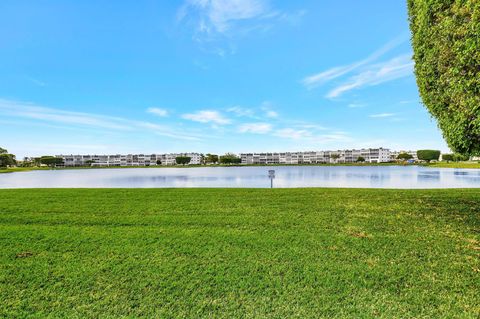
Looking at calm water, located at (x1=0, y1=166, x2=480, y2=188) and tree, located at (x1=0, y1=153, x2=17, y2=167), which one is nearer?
calm water, located at (x1=0, y1=166, x2=480, y2=188)

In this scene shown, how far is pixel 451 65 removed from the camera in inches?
246

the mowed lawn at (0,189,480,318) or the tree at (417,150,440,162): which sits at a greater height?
the tree at (417,150,440,162)

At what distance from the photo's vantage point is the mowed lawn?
322 cm

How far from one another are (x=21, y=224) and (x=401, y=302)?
8636 mm

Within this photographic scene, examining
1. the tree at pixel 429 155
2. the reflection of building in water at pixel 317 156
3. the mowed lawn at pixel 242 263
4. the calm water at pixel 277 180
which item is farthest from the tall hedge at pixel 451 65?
the reflection of building in water at pixel 317 156

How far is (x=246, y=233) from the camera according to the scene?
602cm

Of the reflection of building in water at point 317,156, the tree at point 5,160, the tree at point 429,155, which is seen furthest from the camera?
the reflection of building in water at point 317,156

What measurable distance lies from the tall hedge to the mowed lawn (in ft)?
8.00

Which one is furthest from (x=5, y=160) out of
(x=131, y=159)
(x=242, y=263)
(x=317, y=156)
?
(x=317, y=156)

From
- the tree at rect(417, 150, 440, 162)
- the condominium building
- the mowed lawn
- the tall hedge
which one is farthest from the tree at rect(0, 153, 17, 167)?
the tree at rect(417, 150, 440, 162)

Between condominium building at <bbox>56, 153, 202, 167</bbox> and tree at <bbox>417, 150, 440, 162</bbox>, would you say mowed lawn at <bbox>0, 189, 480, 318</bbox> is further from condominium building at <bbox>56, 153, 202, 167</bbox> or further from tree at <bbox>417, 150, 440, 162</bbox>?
condominium building at <bbox>56, 153, 202, 167</bbox>

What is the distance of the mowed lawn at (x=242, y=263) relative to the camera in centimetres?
322

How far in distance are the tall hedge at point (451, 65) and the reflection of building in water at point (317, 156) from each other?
533 ft

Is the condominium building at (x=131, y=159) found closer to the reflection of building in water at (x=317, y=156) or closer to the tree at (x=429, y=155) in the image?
the reflection of building in water at (x=317, y=156)
